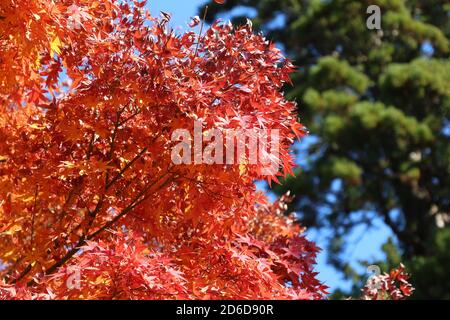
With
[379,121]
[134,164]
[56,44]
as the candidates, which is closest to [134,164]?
[134,164]

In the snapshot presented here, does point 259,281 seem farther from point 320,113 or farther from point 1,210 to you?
point 320,113

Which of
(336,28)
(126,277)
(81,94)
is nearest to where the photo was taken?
(126,277)

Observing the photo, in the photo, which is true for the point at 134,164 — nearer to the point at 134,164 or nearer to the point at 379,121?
the point at 134,164

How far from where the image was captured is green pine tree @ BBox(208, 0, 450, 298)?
1344 cm

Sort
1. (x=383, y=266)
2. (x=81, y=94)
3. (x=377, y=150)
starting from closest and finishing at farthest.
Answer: (x=81, y=94), (x=383, y=266), (x=377, y=150)

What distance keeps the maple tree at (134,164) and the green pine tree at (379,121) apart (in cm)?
891

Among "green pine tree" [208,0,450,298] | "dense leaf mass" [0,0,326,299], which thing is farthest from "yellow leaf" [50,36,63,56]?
"green pine tree" [208,0,450,298]

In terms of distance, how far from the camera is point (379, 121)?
13.3 meters

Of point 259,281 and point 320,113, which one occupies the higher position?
point 320,113

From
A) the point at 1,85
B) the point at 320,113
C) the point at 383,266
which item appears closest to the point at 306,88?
the point at 320,113

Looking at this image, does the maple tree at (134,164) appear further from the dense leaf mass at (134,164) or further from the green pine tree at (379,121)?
the green pine tree at (379,121)

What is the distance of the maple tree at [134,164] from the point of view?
3646 millimetres

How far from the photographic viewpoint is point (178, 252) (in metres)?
4.00

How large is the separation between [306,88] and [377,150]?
5.99 ft
